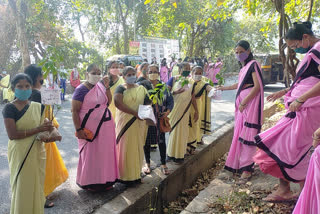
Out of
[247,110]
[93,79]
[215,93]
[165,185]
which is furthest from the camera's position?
[215,93]

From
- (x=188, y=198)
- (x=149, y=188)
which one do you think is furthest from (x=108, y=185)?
(x=188, y=198)

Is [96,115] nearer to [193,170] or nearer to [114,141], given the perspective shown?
[114,141]

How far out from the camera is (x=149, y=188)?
381 cm

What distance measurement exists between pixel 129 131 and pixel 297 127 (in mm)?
2055

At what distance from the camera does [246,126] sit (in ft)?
12.6

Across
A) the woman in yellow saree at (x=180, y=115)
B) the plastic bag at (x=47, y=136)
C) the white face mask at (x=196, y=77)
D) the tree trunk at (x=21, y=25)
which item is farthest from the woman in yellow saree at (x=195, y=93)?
the tree trunk at (x=21, y=25)

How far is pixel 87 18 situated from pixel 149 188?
76.9 feet

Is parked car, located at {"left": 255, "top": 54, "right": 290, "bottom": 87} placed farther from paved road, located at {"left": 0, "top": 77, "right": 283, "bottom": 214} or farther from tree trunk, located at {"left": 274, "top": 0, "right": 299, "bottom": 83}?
paved road, located at {"left": 0, "top": 77, "right": 283, "bottom": 214}

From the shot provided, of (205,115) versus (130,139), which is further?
(205,115)

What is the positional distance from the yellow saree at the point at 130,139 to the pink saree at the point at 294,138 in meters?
1.60

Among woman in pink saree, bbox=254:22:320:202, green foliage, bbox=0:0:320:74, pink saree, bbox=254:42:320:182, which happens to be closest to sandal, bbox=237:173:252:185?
woman in pink saree, bbox=254:22:320:202

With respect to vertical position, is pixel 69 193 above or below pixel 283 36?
below

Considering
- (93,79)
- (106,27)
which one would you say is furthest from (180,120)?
(106,27)

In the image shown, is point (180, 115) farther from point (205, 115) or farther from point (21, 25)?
point (21, 25)
